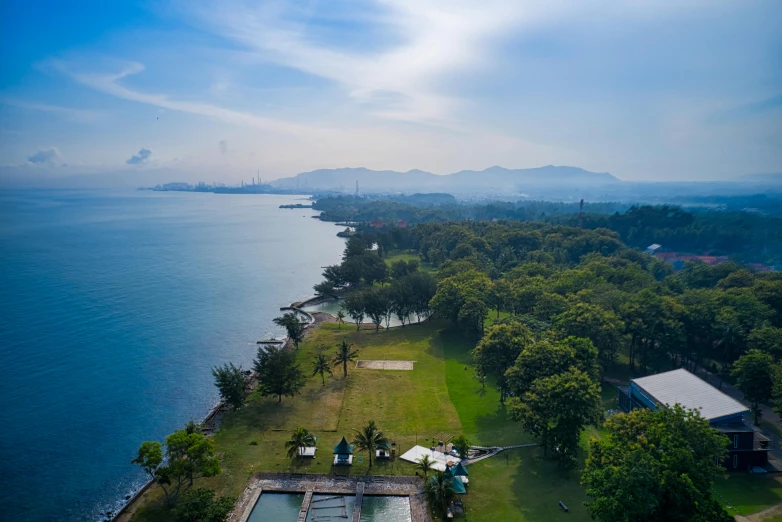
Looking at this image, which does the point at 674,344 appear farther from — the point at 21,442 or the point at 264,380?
the point at 21,442

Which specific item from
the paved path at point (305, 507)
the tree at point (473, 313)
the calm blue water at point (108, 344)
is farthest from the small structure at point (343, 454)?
the tree at point (473, 313)

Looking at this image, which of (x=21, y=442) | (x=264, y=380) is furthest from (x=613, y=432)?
(x=21, y=442)

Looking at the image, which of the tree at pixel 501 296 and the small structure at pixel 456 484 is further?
the tree at pixel 501 296

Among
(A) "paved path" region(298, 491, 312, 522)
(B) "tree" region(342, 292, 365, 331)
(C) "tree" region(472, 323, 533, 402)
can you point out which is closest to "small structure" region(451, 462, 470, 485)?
(A) "paved path" region(298, 491, 312, 522)

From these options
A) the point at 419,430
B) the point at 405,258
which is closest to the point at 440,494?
the point at 419,430

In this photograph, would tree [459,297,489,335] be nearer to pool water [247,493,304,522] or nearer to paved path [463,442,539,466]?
paved path [463,442,539,466]

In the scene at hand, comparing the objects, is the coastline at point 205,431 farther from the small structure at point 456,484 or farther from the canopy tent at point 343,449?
the small structure at point 456,484
